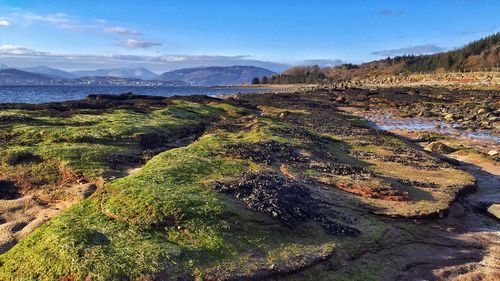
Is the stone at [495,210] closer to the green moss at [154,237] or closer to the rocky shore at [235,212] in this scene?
the rocky shore at [235,212]

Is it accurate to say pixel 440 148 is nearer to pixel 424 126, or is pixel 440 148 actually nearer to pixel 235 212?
pixel 424 126

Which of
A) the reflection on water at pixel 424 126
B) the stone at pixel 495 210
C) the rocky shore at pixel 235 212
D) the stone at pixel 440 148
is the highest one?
the rocky shore at pixel 235 212

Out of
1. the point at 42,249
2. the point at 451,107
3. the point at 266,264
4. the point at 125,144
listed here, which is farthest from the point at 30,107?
the point at 451,107

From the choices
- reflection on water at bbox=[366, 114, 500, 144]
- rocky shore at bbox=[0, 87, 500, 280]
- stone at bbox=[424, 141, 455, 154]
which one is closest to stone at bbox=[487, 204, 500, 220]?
rocky shore at bbox=[0, 87, 500, 280]

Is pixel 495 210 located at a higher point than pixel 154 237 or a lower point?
lower

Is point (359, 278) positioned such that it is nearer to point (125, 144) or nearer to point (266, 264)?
point (266, 264)

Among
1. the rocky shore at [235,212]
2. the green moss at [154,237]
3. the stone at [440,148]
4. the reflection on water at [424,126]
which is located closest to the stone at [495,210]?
the rocky shore at [235,212]

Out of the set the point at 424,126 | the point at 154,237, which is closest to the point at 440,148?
the point at 424,126

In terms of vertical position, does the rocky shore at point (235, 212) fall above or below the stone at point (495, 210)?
above

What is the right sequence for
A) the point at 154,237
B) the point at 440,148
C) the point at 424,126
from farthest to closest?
the point at 424,126, the point at 440,148, the point at 154,237

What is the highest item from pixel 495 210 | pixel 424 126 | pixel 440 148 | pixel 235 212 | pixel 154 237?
pixel 235 212

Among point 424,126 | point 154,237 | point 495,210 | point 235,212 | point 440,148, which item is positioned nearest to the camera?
point 154,237

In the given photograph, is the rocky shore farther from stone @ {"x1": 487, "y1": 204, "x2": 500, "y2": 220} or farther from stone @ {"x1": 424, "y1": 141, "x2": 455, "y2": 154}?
stone @ {"x1": 424, "y1": 141, "x2": 455, "y2": 154}

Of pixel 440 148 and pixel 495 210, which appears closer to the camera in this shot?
pixel 495 210
